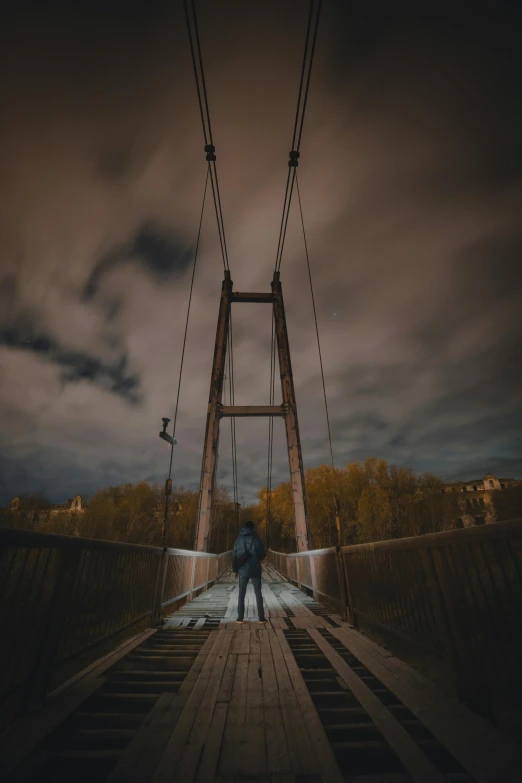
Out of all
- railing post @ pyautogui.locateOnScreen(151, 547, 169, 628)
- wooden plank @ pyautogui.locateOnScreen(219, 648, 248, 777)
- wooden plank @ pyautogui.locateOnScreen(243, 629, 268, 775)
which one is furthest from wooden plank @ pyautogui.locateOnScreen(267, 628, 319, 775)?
railing post @ pyautogui.locateOnScreen(151, 547, 169, 628)

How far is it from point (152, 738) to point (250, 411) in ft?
37.1

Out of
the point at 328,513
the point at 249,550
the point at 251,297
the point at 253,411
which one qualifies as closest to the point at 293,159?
the point at 251,297

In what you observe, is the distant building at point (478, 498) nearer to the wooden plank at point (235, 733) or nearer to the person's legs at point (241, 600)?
the person's legs at point (241, 600)

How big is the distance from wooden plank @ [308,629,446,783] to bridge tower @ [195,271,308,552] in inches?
321

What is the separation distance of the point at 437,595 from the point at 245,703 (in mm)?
1729

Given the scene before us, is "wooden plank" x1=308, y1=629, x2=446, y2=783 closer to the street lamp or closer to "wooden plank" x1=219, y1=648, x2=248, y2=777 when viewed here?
"wooden plank" x1=219, y1=648, x2=248, y2=777

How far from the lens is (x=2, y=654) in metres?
2.05

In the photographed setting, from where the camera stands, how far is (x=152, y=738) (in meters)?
1.95

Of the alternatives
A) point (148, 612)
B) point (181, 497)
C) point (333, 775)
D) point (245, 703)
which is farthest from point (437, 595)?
point (181, 497)

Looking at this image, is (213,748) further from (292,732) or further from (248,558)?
(248,558)

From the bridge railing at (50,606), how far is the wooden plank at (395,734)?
7.66 ft

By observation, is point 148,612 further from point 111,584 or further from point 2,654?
point 2,654

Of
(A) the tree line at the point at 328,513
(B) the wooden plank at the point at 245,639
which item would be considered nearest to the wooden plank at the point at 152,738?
(B) the wooden plank at the point at 245,639

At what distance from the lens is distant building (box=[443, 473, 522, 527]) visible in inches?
1937
